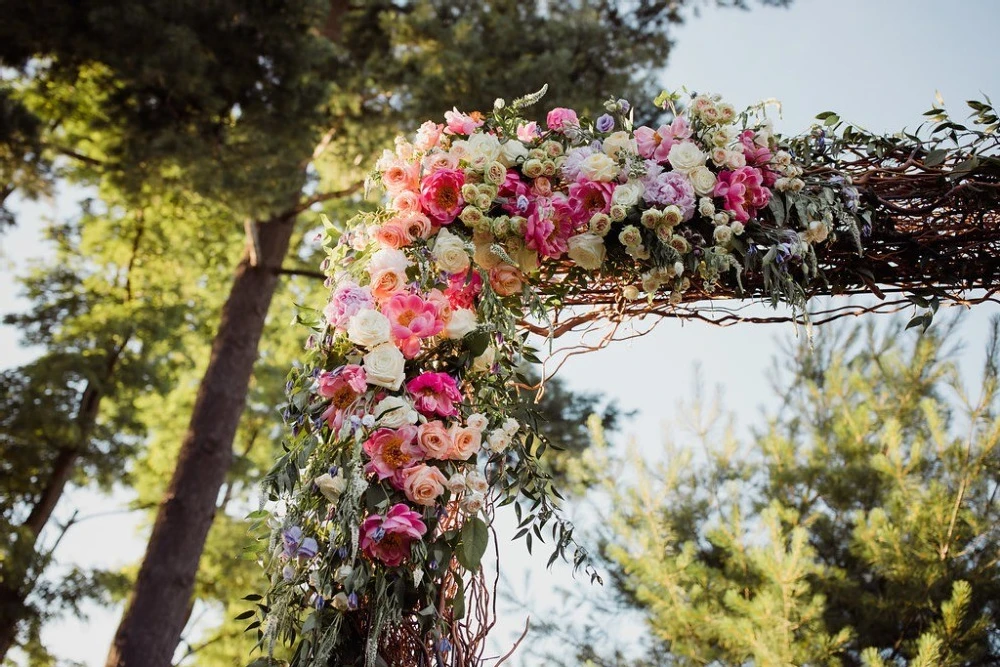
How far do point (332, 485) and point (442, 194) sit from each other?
67cm

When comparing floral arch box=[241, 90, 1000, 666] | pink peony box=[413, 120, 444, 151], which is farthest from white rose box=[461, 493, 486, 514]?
pink peony box=[413, 120, 444, 151]

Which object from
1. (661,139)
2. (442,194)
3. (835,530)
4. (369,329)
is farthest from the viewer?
(835,530)

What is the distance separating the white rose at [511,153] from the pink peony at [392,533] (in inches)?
31.8

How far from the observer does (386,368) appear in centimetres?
159

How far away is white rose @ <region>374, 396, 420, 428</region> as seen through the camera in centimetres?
154

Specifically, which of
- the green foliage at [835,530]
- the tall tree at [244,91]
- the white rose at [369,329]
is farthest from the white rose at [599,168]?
the tall tree at [244,91]

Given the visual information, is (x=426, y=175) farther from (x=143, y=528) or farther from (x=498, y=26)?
(x=143, y=528)

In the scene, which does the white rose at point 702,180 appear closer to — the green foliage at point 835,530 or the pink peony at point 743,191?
the pink peony at point 743,191

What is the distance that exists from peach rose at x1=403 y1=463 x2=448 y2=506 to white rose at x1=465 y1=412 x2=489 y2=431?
0.38 feet

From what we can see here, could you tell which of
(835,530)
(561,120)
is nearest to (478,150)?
(561,120)

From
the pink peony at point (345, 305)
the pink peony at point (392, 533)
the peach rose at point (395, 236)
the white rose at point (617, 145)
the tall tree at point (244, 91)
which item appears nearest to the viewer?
the pink peony at point (392, 533)

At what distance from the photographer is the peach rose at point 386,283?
1726mm

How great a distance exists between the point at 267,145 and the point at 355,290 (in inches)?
148

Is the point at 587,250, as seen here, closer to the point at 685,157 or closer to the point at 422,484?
the point at 685,157
